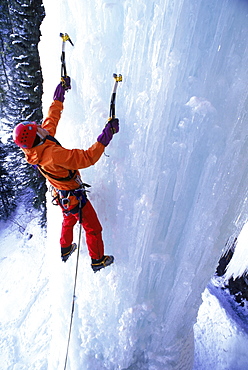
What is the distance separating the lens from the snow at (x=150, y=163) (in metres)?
1.80

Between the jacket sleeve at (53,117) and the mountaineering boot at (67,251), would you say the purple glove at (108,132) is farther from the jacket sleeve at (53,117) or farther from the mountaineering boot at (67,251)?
the mountaineering boot at (67,251)

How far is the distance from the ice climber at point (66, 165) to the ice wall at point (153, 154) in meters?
0.14

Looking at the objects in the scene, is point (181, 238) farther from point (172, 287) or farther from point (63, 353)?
point (63, 353)

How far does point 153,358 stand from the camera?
280 centimetres

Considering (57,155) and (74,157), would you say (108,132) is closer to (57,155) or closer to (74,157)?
(74,157)

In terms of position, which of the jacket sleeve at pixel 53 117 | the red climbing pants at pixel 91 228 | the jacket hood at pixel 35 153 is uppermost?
the jacket sleeve at pixel 53 117

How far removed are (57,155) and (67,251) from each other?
3.52ft

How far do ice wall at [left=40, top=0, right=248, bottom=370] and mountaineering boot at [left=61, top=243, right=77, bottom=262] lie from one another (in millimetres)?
114

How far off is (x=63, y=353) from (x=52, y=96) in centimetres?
282

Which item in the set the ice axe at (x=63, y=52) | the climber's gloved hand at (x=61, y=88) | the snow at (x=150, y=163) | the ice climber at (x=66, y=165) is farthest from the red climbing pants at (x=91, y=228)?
the ice axe at (x=63, y=52)

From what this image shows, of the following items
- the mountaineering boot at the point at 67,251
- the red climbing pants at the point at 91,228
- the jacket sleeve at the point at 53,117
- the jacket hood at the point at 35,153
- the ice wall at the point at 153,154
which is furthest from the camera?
the mountaineering boot at the point at 67,251

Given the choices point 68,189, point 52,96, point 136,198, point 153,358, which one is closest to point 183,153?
point 136,198

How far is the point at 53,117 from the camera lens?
7.11 feet

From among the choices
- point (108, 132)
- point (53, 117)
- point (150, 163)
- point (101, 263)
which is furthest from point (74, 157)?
point (101, 263)
